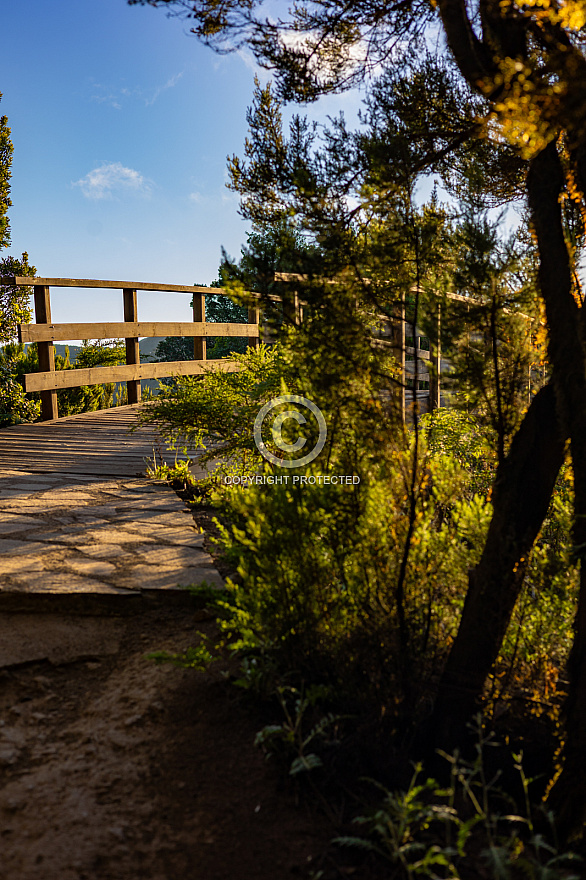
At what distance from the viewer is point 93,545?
3117 mm

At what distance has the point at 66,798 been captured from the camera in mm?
1580

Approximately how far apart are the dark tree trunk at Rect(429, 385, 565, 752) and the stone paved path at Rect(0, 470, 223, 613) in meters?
1.05

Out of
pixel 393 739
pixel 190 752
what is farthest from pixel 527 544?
pixel 190 752

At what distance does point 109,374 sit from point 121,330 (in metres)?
0.55

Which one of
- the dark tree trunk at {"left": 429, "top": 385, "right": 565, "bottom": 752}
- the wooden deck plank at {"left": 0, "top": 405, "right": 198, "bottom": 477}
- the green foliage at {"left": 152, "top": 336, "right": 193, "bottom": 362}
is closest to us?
the dark tree trunk at {"left": 429, "top": 385, "right": 565, "bottom": 752}

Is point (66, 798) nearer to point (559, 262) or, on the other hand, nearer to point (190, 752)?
point (190, 752)

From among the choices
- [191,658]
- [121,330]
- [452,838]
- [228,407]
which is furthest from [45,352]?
[452,838]

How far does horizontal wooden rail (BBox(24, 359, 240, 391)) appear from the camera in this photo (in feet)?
22.2

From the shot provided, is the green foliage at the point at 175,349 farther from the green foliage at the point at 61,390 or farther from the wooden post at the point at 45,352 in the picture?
the wooden post at the point at 45,352

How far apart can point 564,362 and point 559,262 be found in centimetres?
28

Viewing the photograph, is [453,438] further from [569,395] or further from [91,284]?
[91,284]

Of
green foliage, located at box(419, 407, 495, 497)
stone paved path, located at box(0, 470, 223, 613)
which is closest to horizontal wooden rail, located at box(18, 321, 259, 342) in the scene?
stone paved path, located at box(0, 470, 223, 613)

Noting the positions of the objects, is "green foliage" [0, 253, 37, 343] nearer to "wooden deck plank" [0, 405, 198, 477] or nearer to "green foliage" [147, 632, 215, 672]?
"wooden deck plank" [0, 405, 198, 477]

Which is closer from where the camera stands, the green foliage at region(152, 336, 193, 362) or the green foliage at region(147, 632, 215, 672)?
the green foliage at region(147, 632, 215, 672)
